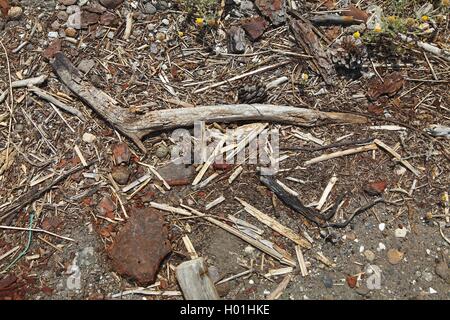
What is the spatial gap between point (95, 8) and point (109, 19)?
18cm

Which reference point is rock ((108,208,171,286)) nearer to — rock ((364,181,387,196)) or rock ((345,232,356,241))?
rock ((345,232,356,241))

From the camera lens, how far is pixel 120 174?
3205mm

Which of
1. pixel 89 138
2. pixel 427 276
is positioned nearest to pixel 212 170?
pixel 89 138

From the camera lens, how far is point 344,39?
11.8 ft

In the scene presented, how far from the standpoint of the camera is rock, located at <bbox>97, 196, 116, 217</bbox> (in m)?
3.12

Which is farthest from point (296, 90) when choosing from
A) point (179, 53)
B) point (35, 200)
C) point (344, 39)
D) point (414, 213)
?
point (35, 200)

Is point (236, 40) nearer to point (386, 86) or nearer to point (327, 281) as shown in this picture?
point (386, 86)

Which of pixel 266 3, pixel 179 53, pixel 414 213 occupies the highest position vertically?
pixel 266 3

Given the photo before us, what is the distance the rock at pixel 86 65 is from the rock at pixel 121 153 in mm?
748

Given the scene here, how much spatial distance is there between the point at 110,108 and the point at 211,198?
1084 millimetres

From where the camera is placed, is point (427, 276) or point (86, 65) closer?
point (427, 276)

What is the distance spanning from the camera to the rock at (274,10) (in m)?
3.63

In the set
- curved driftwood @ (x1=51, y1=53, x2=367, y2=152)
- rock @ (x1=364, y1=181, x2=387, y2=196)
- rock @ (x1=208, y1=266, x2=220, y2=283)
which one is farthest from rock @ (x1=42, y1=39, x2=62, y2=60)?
rock @ (x1=364, y1=181, x2=387, y2=196)
